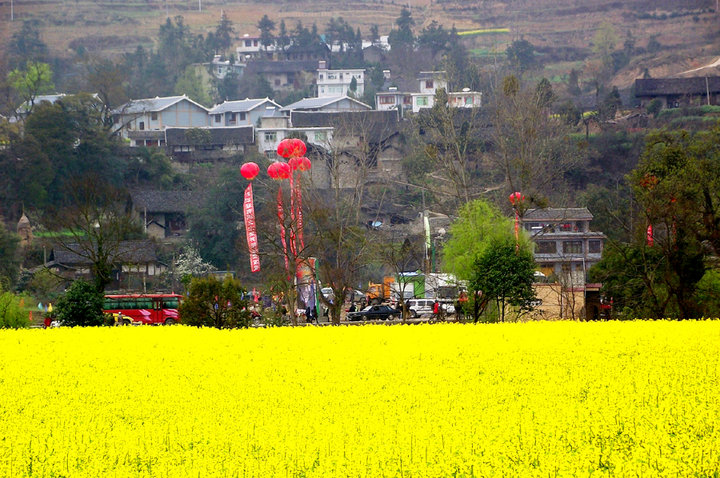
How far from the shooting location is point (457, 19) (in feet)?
449

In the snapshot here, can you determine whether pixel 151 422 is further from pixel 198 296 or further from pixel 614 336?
pixel 198 296

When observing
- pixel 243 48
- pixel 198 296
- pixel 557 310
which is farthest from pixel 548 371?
pixel 243 48

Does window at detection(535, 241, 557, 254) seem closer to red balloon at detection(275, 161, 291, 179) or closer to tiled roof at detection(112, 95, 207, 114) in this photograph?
red balloon at detection(275, 161, 291, 179)

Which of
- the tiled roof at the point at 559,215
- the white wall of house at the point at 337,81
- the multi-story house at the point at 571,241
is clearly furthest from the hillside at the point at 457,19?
the multi-story house at the point at 571,241

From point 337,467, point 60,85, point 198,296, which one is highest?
point 60,85

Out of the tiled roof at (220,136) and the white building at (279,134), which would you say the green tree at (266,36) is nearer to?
the white building at (279,134)

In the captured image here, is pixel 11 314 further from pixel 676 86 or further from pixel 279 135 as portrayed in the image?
pixel 676 86

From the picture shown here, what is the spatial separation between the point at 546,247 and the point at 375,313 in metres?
16.6

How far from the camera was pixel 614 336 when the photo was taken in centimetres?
2014

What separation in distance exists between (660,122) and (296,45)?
4874 centimetres

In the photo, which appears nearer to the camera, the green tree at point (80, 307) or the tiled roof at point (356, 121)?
the green tree at point (80, 307)


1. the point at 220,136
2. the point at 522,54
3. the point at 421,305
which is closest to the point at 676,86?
the point at 522,54

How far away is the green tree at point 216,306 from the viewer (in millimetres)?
28906

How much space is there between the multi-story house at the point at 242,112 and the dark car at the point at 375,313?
1798 inches
